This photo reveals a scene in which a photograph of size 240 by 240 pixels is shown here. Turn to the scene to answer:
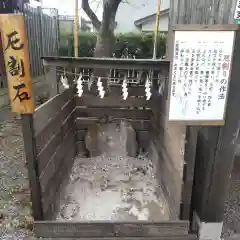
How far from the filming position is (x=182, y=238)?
12.9 ft

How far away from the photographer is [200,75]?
3061 mm

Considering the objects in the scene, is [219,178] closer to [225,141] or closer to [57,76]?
[225,141]

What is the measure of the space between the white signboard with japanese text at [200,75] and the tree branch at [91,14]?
153 inches

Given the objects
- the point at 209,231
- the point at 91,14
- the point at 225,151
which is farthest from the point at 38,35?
the point at 209,231

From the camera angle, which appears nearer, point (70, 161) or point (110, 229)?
point (110, 229)

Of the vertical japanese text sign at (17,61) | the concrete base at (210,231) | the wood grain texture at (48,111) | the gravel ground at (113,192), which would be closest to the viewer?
the vertical japanese text sign at (17,61)

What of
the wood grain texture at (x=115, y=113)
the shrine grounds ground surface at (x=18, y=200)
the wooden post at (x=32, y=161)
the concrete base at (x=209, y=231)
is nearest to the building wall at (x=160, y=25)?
the wood grain texture at (x=115, y=113)

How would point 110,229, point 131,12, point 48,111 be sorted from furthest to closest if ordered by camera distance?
point 131,12 < point 48,111 < point 110,229

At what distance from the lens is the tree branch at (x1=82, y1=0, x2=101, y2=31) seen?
6195mm

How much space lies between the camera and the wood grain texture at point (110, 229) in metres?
3.84

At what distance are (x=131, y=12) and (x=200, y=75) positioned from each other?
4106 mm

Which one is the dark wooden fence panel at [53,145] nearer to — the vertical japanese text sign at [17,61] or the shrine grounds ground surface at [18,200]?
the vertical japanese text sign at [17,61]

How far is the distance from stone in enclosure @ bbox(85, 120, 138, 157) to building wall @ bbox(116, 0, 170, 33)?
2.41 metres

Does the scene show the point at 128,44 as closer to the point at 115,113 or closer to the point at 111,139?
the point at 115,113
